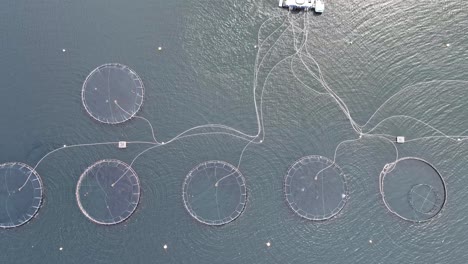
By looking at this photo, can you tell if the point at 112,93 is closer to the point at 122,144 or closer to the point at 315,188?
the point at 122,144

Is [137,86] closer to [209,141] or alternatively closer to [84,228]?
[209,141]

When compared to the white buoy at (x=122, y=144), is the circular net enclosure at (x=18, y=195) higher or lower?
lower

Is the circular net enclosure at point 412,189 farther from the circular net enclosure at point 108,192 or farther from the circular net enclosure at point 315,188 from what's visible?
the circular net enclosure at point 108,192

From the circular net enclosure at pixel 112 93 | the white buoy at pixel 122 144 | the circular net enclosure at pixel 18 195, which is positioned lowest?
the circular net enclosure at pixel 18 195

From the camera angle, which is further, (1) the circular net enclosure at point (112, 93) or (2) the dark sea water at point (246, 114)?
(1) the circular net enclosure at point (112, 93)

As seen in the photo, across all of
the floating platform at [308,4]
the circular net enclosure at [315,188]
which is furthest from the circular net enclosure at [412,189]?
the floating platform at [308,4]

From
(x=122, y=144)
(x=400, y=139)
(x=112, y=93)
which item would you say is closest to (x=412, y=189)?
(x=400, y=139)
